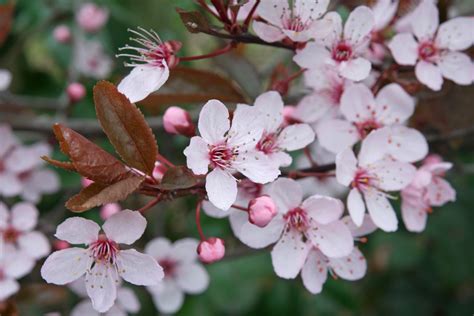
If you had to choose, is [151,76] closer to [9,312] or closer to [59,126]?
[59,126]

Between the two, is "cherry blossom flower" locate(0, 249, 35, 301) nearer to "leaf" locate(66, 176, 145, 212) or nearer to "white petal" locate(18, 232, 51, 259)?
"white petal" locate(18, 232, 51, 259)

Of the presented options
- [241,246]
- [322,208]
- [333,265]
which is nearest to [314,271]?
[333,265]

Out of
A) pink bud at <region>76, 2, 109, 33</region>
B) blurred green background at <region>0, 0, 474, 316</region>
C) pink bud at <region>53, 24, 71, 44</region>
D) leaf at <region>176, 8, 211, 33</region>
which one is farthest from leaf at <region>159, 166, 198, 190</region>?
pink bud at <region>53, 24, 71, 44</region>

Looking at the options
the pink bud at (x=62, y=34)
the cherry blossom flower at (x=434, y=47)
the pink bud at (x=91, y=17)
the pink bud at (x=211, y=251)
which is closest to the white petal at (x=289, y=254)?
Answer: the pink bud at (x=211, y=251)

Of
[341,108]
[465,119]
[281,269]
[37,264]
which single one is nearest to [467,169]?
[465,119]

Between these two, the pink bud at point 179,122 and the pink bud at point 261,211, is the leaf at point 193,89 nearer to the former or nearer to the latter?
the pink bud at point 179,122

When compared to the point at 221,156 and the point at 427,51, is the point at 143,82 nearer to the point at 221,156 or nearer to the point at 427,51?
the point at 221,156

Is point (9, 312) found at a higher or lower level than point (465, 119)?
lower
